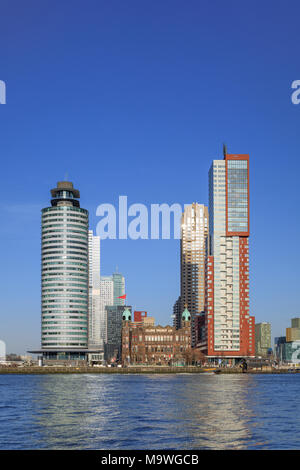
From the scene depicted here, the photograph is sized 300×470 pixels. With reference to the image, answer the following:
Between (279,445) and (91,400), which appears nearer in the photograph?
(279,445)

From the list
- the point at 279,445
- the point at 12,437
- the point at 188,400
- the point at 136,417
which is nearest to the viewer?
the point at 279,445

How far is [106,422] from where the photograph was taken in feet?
221
